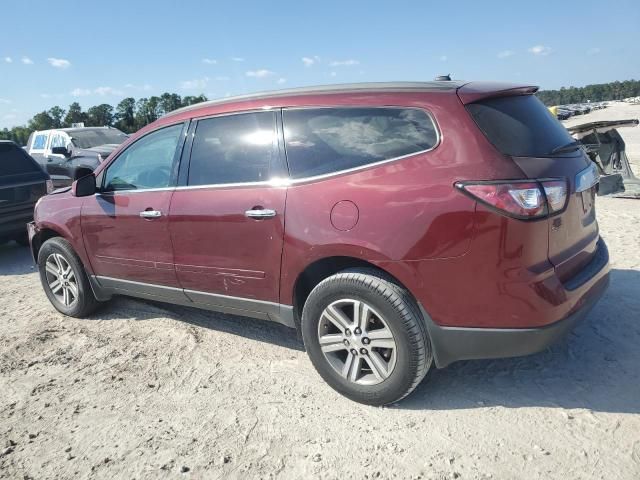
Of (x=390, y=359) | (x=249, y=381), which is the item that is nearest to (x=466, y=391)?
(x=390, y=359)

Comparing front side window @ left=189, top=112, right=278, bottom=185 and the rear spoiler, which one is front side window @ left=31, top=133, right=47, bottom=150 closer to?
front side window @ left=189, top=112, right=278, bottom=185

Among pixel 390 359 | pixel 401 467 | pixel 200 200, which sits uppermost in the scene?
pixel 200 200

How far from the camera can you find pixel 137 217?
4.07m

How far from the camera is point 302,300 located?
3.42m

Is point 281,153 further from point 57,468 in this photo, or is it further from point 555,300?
point 57,468

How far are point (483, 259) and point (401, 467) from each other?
43.2 inches

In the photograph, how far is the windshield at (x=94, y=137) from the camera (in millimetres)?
13125

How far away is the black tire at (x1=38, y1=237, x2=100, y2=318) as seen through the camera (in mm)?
4754

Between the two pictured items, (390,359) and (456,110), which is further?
(390,359)

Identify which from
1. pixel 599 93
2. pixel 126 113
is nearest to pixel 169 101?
pixel 126 113

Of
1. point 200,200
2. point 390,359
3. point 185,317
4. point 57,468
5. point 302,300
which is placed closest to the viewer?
point 57,468

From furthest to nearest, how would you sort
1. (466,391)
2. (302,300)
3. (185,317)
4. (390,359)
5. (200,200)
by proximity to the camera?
(185,317) → (200,200) → (302,300) → (466,391) → (390,359)

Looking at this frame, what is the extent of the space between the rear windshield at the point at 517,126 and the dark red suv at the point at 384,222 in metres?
0.01

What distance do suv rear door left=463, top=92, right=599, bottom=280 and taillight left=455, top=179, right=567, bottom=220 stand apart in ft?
0.24
